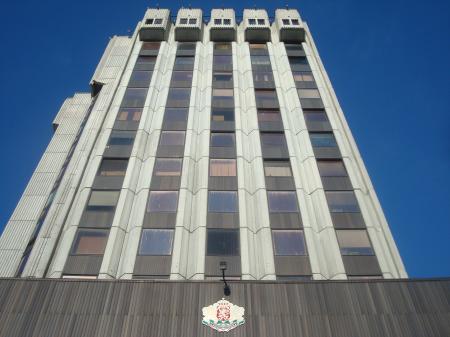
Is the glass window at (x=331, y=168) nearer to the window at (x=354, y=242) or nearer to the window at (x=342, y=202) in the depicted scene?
the window at (x=342, y=202)

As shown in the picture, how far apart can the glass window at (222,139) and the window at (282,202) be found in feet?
20.3

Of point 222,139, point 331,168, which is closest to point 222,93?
point 222,139

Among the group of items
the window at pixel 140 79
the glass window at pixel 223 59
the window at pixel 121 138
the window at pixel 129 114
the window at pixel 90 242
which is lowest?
the window at pixel 90 242

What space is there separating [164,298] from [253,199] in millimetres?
10624

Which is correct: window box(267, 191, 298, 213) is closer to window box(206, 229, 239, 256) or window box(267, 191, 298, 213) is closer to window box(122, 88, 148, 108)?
window box(206, 229, 239, 256)

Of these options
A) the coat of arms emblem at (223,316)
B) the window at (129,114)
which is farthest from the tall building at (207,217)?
the window at (129,114)

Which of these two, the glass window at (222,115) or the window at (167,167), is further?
the glass window at (222,115)

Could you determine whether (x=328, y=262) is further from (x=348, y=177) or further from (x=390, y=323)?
(x=348, y=177)

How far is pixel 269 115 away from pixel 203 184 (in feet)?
34.7

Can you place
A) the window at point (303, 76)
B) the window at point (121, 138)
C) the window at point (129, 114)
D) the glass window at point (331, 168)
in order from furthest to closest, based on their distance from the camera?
the window at point (303, 76) → the window at point (129, 114) → the window at point (121, 138) → the glass window at point (331, 168)

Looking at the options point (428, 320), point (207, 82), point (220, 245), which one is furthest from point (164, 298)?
point (207, 82)

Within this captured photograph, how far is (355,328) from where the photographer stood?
18.6 m

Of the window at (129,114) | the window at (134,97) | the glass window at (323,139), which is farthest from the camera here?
the window at (134,97)

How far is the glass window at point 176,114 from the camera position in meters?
34.8
